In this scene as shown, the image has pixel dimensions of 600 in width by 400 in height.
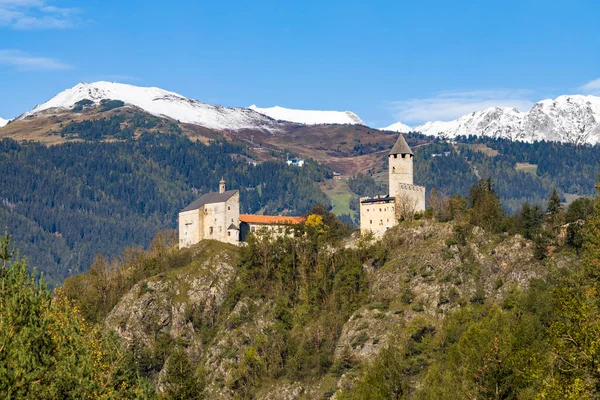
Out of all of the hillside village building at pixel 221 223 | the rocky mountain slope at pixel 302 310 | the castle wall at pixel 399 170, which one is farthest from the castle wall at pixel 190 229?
the castle wall at pixel 399 170

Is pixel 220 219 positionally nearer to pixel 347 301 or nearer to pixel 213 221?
pixel 213 221

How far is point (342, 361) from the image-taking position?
11481 centimetres

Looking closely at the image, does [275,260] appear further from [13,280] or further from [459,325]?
[13,280]

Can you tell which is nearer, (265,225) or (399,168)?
(399,168)

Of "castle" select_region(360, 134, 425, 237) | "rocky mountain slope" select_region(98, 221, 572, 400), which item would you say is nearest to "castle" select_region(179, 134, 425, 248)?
"castle" select_region(360, 134, 425, 237)

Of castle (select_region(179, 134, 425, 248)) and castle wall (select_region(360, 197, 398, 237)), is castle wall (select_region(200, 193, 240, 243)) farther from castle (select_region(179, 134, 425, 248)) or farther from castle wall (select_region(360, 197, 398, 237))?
castle wall (select_region(360, 197, 398, 237))

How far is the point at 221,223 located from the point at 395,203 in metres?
27.7

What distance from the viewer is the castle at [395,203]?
424 ft

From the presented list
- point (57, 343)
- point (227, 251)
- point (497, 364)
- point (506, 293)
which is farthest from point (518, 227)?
point (57, 343)

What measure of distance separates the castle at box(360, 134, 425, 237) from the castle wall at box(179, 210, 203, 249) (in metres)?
26.5

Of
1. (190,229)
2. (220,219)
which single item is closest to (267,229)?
(220,219)

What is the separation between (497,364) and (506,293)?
168 ft

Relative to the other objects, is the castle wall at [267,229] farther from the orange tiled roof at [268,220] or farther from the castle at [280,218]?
the orange tiled roof at [268,220]

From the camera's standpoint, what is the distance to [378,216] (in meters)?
130
